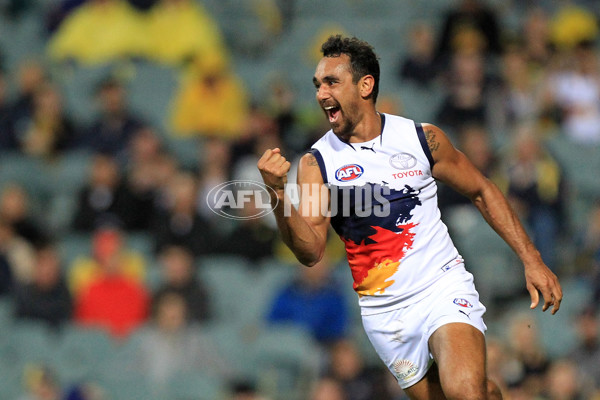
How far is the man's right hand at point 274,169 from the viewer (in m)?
4.93


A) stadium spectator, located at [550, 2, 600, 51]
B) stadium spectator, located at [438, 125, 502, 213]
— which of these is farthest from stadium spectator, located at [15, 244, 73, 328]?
stadium spectator, located at [550, 2, 600, 51]

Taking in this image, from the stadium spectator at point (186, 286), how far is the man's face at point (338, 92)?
193 inches

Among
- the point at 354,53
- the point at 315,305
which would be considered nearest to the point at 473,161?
the point at 315,305

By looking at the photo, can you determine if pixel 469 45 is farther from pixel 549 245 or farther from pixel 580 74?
pixel 549 245

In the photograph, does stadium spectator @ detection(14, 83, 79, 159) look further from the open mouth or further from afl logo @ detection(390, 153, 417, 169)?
afl logo @ detection(390, 153, 417, 169)

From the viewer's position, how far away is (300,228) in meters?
5.33

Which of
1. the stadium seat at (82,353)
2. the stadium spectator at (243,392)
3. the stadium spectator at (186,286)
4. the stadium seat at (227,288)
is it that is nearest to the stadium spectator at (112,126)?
the stadium spectator at (186,286)

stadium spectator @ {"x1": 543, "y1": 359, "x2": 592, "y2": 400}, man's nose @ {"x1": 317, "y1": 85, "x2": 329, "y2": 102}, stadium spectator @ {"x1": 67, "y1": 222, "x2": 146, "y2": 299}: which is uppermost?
man's nose @ {"x1": 317, "y1": 85, "x2": 329, "y2": 102}

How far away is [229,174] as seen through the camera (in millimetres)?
11070

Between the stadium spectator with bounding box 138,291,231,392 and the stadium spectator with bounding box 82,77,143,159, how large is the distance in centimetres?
274

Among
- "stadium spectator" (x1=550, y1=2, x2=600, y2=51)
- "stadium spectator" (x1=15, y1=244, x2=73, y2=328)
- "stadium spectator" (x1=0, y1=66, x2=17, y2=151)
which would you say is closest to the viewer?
"stadium spectator" (x1=15, y1=244, x2=73, y2=328)

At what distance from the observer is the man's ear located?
573 cm

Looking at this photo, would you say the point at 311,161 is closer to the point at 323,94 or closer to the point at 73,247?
the point at 323,94

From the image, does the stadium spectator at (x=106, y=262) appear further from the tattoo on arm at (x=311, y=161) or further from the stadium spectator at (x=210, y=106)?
the tattoo on arm at (x=311, y=161)
